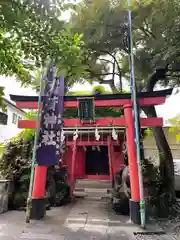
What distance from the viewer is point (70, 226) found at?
5.31 m

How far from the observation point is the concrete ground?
4.59 metres

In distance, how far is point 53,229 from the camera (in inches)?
196

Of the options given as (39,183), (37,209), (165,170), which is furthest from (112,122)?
(37,209)

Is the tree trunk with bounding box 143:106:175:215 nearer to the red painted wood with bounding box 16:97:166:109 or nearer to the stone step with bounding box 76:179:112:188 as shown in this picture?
the red painted wood with bounding box 16:97:166:109

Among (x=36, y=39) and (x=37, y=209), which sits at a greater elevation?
(x=36, y=39)

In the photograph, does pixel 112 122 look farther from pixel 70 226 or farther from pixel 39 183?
pixel 70 226

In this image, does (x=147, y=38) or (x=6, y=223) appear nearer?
(x=6, y=223)

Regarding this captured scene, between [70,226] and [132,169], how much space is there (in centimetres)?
242

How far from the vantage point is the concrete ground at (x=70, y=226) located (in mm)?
4586

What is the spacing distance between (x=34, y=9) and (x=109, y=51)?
5778mm

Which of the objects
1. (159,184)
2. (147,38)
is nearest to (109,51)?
(147,38)

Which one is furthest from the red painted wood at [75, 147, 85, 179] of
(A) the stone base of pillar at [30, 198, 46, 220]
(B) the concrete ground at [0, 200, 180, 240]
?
(A) the stone base of pillar at [30, 198, 46, 220]

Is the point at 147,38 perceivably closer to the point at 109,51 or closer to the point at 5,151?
the point at 109,51

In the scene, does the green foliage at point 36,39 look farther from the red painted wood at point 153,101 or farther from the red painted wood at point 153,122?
the red painted wood at point 153,122
